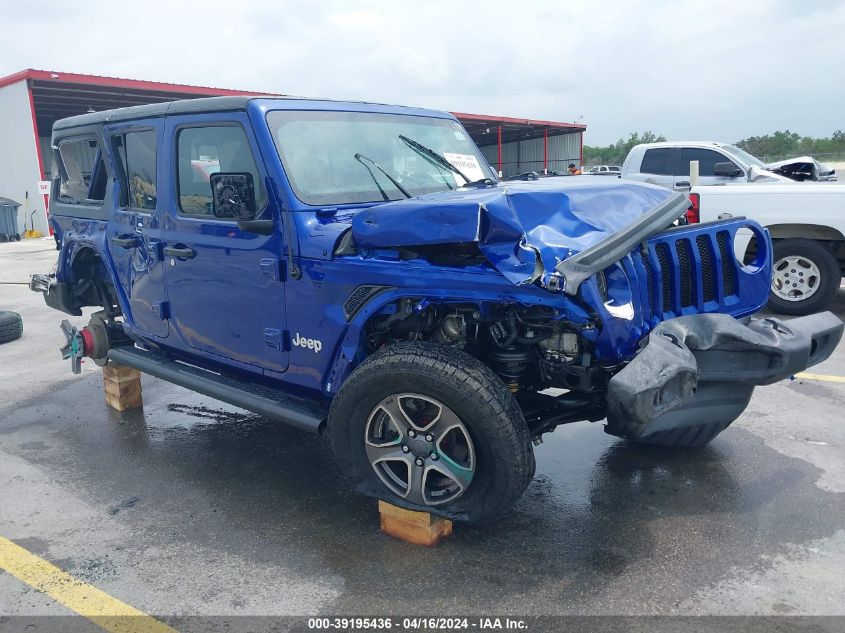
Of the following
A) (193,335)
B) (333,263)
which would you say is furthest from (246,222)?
(193,335)

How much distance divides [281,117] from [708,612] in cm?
298

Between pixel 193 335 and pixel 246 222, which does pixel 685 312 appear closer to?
pixel 246 222

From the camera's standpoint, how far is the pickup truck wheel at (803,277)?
A: 7.36 meters

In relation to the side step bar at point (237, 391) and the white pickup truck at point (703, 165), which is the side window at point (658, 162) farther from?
the side step bar at point (237, 391)

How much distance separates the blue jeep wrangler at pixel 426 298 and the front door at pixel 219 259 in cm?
1

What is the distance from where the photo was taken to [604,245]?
2.70m

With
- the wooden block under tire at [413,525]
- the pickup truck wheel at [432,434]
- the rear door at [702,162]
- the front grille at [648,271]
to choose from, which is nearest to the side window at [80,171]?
the pickup truck wheel at [432,434]

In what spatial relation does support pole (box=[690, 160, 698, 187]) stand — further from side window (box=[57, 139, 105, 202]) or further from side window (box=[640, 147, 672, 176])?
side window (box=[57, 139, 105, 202])

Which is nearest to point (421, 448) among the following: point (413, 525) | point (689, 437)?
point (413, 525)

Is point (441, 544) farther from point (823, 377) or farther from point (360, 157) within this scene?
point (823, 377)

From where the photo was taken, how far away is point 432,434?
2965 mm

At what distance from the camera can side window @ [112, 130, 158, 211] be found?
426 cm

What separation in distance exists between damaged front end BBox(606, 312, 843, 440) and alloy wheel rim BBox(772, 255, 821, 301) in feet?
14.8

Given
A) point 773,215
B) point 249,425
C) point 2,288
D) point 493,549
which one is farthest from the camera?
point 2,288
